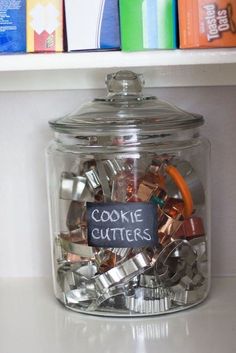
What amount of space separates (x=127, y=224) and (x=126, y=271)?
0.20 feet

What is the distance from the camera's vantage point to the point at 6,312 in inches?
38.6

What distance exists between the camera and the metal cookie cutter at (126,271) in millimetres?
913

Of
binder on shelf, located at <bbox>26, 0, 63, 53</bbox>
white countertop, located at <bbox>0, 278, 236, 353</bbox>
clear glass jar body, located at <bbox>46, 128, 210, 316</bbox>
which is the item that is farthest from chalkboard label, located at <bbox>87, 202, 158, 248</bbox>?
binder on shelf, located at <bbox>26, 0, 63, 53</bbox>

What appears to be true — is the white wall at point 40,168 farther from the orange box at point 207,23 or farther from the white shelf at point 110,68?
the orange box at point 207,23

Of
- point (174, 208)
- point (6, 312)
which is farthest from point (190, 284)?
point (6, 312)

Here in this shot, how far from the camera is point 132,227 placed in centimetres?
90

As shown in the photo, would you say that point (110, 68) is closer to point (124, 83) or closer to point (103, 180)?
point (124, 83)

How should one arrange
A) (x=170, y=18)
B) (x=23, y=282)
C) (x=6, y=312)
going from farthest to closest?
(x=23, y=282) → (x=6, y=312) → (x=170, y=18)

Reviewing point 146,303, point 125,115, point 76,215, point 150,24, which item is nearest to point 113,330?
point 146,303

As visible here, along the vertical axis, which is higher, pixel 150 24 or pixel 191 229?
pixel 150 24

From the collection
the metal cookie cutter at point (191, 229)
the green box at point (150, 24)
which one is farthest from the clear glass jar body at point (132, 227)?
the green box at point (150, 24)

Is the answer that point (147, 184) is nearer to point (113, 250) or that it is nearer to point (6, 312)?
point (113, 250)

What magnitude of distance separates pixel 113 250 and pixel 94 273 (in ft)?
0.15

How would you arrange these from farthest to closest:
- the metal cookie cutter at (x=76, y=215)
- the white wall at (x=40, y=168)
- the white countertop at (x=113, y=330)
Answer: the white wall at (x=40, y=168), the metal cookie cutter at (x=76, y=215), the white countertop at (x=113, y=330)
